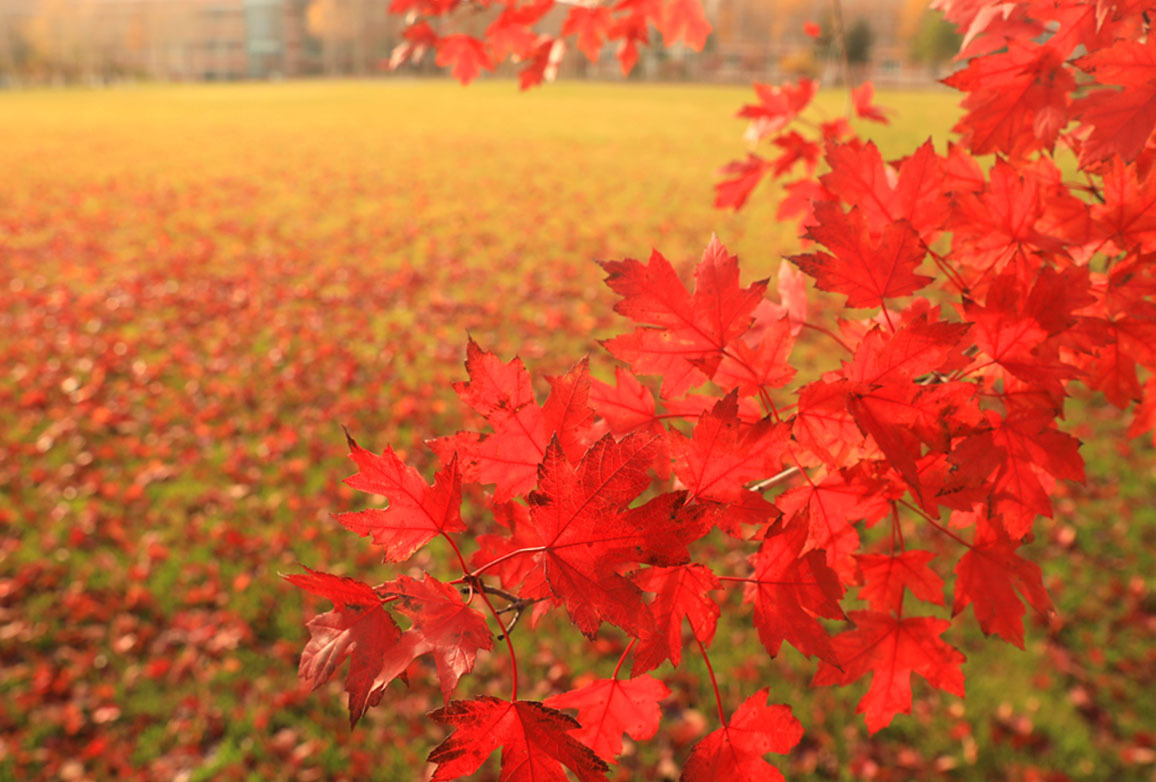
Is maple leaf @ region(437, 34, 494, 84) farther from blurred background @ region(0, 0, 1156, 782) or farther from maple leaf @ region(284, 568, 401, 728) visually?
maple leaf @ region(284, 568, 401, 728)

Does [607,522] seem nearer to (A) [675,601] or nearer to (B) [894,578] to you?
(A) [675,601]

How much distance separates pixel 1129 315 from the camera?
3.28ft

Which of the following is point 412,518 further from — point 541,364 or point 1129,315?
point 541,364

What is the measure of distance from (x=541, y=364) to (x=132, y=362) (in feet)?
11.1

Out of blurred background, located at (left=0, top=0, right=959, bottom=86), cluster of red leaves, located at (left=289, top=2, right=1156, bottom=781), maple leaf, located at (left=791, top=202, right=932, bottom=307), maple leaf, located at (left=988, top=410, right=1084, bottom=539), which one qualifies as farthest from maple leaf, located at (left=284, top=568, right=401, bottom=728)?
blurred background, located at (left=0, top=0, right=959, bottom=86)

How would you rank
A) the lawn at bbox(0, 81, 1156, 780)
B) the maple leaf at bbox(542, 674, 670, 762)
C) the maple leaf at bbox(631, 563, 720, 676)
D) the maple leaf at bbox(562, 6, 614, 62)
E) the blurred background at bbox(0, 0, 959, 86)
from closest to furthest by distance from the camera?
the maple leaf at bbox(631, 563, 720, 676), the maple leaf at bbox(542, 674, 670, 762), the maple leaf at bbox(562, 6, 614, 62), the lawn at bbox(0, 81, 1156, 780), the blurred background at bbox(0, 0, 959, 86)

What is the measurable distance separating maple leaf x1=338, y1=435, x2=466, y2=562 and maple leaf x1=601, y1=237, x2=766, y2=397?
0.95ft

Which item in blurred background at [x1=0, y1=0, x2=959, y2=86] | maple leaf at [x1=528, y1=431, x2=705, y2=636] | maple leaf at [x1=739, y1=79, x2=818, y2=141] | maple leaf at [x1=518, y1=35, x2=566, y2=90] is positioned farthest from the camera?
blurred background at [x1=0, y1=0, x2=959, y2=86]

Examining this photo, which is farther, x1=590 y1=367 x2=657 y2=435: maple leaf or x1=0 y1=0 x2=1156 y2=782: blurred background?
x1=0 y1=0 x2=1156 y2=782: blurred background

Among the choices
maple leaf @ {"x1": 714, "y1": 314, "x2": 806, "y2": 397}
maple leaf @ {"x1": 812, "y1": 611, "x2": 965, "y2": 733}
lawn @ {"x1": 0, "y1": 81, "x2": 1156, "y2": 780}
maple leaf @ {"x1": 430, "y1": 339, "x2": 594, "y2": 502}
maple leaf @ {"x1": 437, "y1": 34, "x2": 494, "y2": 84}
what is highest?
maple leaf @ {"x1": 437, "y1": 34, "x2": 494, "y2": 84}

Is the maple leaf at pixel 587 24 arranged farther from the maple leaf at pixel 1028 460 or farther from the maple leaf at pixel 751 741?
the maple leaf at pixel 751 741

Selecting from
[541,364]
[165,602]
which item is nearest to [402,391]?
[541,364]

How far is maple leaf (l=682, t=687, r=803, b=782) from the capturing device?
863mm

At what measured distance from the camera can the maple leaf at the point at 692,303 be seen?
2.85 feet
